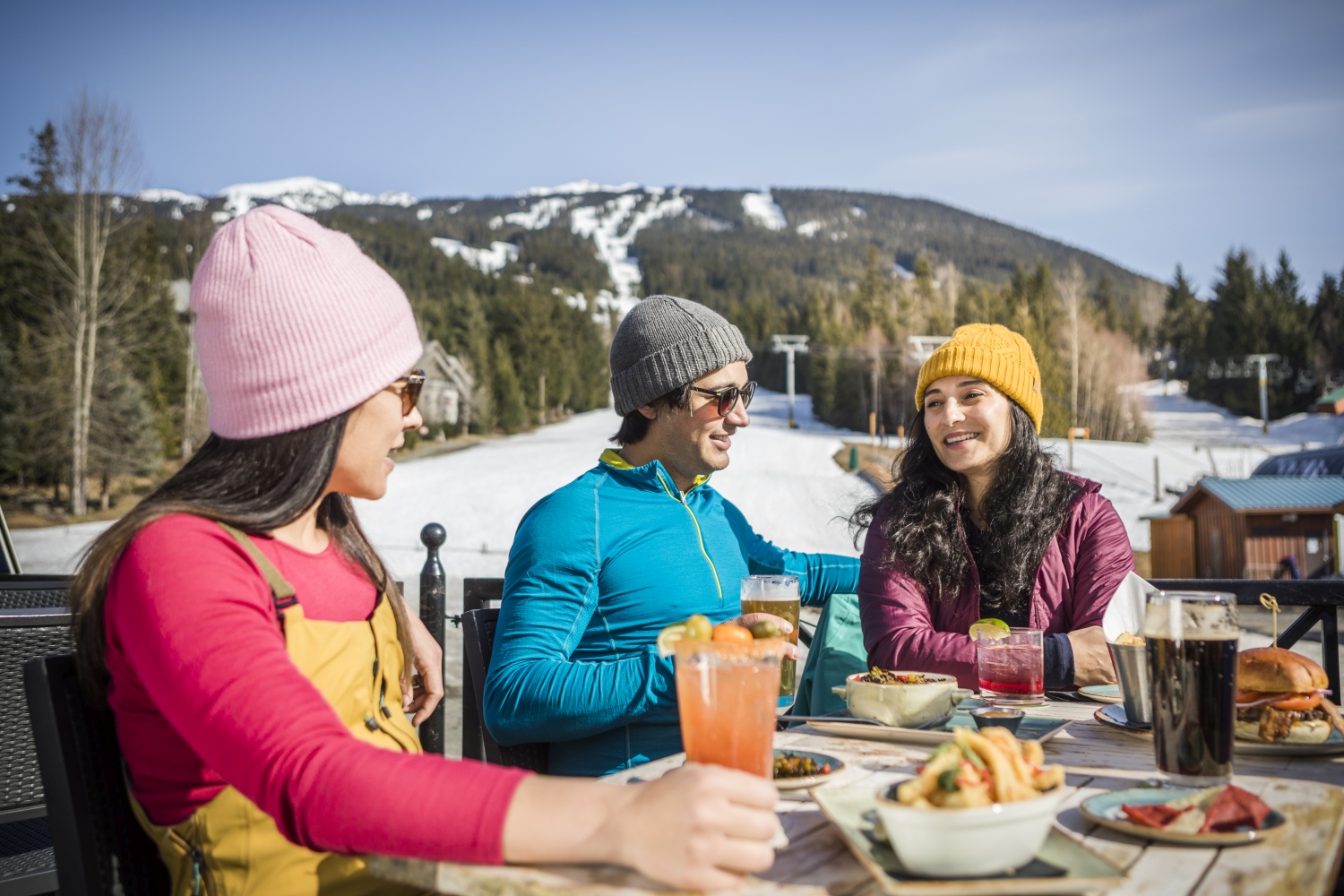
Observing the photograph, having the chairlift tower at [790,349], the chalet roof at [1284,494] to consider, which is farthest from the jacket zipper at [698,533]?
the chairlift tower at [790,349]

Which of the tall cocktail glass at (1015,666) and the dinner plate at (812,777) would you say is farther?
the tall cocktail glass at (1015,666)

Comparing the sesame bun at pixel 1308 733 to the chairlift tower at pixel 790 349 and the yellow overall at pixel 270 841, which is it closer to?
the yellow overall at pixel 270 841

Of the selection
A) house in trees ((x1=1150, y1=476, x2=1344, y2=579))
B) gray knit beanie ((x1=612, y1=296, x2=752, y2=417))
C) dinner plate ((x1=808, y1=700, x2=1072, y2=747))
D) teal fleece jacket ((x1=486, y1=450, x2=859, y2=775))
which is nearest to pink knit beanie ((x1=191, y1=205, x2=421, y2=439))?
teal fleece jacket ((x1=486, y1=450, x2=859, y2=775))

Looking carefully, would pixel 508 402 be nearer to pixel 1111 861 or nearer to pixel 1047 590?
pixel 1047 590

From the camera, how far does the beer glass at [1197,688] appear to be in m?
1.33

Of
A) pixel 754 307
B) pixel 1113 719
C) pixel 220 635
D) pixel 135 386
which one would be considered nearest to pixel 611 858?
pixel 220 635

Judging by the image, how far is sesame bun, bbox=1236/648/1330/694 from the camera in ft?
5.22

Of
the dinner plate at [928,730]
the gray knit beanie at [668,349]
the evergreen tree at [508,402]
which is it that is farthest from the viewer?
the evergreen tree at [508,402]

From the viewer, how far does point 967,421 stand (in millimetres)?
2781

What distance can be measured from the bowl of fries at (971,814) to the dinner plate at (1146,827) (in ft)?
0.43

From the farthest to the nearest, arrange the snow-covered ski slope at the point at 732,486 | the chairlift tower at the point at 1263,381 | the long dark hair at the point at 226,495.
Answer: the chairlift tower at the point at 1263,381 < the snow-covered ski slope at the point at 732,486 < the long dark hair at the point at 226,495

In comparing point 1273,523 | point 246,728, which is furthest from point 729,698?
point 1273,523

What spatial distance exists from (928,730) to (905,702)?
9 centimetres

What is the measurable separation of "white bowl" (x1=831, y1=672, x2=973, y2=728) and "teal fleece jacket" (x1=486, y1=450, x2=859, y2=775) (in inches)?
15.1
